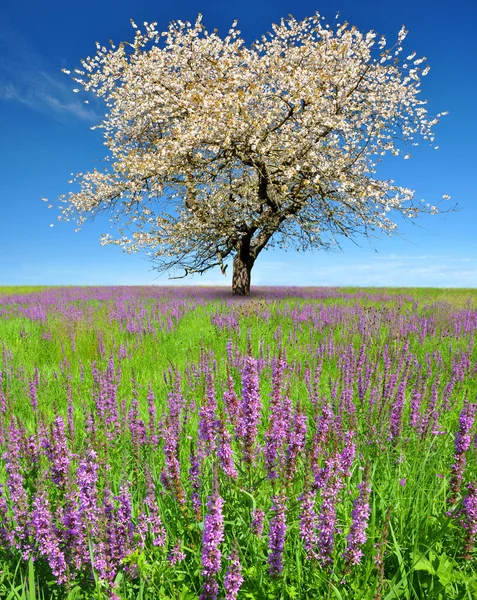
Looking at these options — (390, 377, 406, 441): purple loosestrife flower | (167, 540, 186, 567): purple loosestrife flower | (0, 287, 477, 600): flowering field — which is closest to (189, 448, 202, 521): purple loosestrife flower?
(0, 287, 477, 600): flowering field

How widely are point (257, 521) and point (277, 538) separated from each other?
0.25 meters

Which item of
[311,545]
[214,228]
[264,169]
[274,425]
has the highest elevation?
[264,169]

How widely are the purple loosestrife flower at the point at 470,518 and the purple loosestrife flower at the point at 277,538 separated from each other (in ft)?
3.81

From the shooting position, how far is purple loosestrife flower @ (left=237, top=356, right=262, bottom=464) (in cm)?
229

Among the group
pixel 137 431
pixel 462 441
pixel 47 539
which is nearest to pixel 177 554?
pixel 47 539

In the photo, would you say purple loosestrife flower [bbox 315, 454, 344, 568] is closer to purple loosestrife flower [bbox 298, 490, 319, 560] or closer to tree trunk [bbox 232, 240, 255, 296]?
purple loosestrife flower [bbox 298, 490, 319, 560]

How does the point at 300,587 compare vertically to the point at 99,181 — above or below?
below

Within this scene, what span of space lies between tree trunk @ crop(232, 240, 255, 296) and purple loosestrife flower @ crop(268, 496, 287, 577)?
58.4ft

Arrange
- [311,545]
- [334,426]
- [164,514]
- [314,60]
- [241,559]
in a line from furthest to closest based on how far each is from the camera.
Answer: [314,60] → [334,426] → [164,514] → [241,559] → [311,545]

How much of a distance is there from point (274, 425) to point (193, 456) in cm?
54

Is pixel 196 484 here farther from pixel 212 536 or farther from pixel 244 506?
pixel 212 536

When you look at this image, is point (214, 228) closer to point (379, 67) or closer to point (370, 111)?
point (370, 111)

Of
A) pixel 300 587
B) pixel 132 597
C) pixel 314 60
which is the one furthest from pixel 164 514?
pixel 314 60

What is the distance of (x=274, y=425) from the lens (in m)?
2.39
